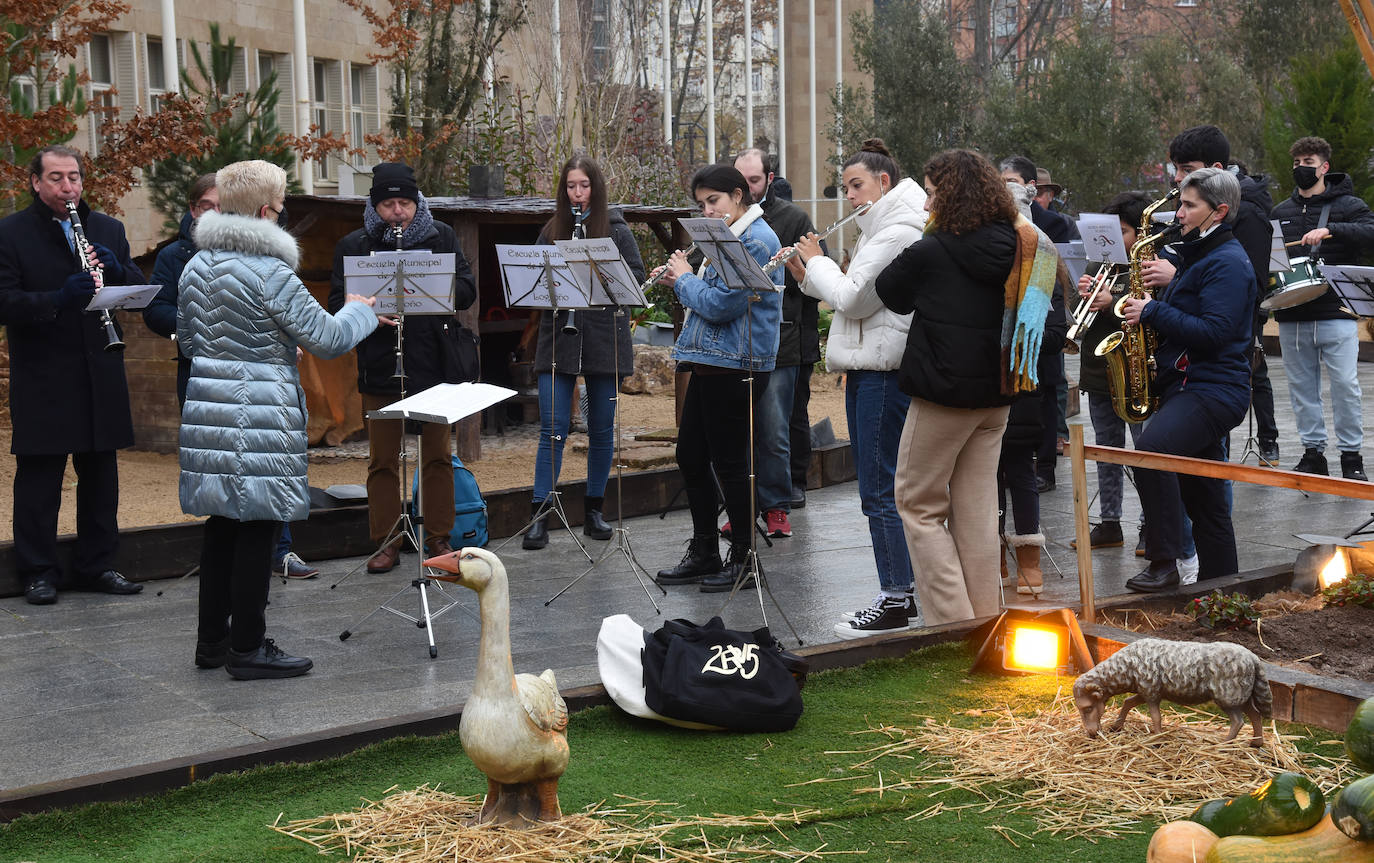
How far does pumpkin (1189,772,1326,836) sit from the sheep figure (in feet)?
4.27

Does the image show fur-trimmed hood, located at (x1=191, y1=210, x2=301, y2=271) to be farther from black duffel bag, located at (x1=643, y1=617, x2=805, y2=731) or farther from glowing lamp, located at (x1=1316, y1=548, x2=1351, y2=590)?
glowing lamp, located at (x1=1316, y1=548, x2=1351, y2=590)

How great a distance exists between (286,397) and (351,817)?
1.99 metres

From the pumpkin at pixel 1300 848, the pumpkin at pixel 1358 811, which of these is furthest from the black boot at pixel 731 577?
the pumpkin at pixel 1358 811

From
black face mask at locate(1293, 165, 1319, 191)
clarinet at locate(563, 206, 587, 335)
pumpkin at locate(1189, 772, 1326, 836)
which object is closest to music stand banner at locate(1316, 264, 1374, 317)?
black face mask at locate(1293, 165, 1319, 191)

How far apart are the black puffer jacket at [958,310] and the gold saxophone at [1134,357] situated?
4.28 ft

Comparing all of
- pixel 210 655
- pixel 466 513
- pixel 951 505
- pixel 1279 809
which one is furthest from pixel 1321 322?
pixel 1279 809

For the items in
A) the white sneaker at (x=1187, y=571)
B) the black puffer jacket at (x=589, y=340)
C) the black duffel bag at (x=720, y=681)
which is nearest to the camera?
the black duffel bag at (x=720, y=681)

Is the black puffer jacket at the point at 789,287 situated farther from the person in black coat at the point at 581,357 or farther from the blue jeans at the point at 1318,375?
the blue jeans at the point at 1318,375

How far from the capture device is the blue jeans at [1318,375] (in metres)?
9.41

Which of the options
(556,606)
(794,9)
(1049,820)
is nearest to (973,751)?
(1049,820)

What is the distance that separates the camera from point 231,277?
17.2ft

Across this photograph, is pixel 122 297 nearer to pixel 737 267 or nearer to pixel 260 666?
pixel 260 666

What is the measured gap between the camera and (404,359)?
289 inches

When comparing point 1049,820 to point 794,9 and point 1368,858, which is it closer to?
point 1368,858
